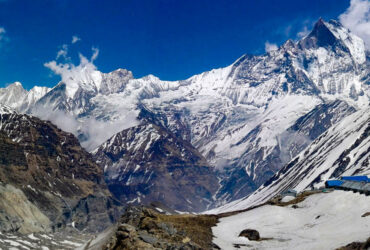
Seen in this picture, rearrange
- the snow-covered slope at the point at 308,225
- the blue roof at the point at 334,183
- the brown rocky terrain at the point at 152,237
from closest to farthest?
the brown rocky terrain at the point at 152,237 → the snow-covered slope at the point at 308,225 → the blue roof at the point at 334,183

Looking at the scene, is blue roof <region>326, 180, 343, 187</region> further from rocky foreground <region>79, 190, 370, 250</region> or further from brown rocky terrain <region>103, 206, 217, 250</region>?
brown rocky terrain <region>103, 206, 217, 250</region>

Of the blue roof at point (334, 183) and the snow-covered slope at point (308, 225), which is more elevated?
the blue roof at point (334, 183)

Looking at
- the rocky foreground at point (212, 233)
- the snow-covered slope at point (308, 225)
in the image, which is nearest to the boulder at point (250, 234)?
the rocky foreground at point (212, 233)

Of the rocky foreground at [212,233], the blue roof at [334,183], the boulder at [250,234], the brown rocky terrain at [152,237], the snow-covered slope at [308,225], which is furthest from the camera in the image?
the blue roof at [334,183]

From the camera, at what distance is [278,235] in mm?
71250

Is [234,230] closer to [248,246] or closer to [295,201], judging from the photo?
[248,246]

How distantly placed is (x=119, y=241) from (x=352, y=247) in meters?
25.3

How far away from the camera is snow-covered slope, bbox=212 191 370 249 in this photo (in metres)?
61.2

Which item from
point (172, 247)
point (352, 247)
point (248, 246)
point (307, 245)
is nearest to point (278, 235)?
point (248, 246)

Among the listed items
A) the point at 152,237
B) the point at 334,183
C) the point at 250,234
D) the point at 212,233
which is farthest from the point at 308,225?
the point at 334,183

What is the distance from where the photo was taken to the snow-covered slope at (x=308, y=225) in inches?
2409

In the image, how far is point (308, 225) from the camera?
74.7m

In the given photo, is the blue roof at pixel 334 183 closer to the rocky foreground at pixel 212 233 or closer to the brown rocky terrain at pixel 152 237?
the rocky foreground at pixel 212 233

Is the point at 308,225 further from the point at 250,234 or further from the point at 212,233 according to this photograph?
the point at 212,233
